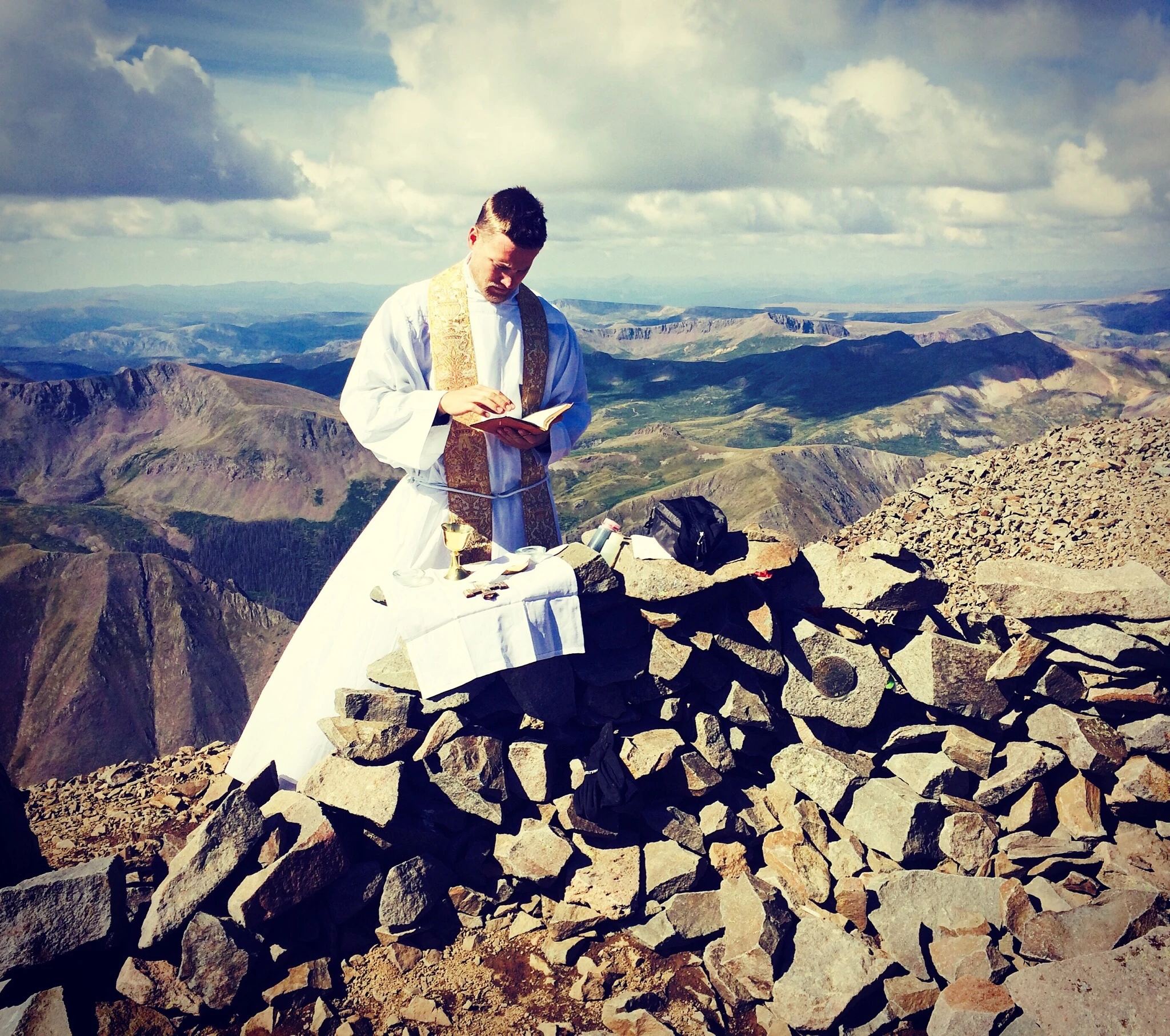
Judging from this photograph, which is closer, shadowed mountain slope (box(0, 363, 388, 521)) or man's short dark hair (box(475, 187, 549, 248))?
man's short dark hair (box(475, 187, 549, 248))

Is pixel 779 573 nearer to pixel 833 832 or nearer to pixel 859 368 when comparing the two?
pixel 833 832

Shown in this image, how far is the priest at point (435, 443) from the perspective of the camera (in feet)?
15.8

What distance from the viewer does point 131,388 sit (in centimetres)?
11969

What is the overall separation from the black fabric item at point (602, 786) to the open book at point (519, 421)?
7.13ft

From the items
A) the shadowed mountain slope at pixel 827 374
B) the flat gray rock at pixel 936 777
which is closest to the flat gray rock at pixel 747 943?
the flat gray rock at pixel 936 777

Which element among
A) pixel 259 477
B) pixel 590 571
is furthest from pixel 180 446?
pixel 590 571

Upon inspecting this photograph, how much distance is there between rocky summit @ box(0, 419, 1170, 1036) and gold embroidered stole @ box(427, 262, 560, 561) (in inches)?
24.0

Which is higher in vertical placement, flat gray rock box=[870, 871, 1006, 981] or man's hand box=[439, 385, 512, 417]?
man's hand box=[439, 385, 512, 417]

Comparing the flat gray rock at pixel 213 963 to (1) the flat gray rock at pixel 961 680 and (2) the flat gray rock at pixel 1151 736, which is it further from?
(2) the flat gray rock at pixel 1151 736

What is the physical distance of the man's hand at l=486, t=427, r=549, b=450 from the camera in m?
4.85

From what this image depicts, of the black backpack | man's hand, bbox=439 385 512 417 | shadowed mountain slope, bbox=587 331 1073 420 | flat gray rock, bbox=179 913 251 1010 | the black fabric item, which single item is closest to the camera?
flat gray rock, bbox=179 913 251 1010

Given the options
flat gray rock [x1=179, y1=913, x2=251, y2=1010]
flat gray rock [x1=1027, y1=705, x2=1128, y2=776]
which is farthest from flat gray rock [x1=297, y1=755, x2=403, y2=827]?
flat gray rock [x1=1027, y1=705, x2=1128, y2=776]

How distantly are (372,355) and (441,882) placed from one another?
343 centimetres

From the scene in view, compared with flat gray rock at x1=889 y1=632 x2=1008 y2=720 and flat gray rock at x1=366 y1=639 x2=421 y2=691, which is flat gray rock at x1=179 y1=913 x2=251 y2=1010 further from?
flat gray rock at x1=889 y1=632 x2=1008 y2=720
